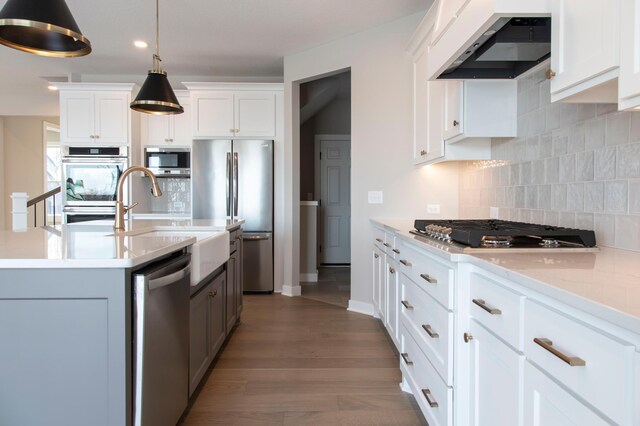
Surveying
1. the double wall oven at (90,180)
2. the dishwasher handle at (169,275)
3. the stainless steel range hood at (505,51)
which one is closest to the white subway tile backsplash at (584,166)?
the stainless steel range hood at (505,51)

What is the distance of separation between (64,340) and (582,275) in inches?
60.2

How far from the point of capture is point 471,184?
3.15m

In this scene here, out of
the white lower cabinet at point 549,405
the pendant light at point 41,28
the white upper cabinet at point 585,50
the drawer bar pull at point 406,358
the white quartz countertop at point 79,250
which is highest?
the pendant light at point 41,28

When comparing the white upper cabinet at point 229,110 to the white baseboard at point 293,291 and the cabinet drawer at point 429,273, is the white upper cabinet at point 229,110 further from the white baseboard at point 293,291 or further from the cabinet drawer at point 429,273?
the cabinet drawer at point 429,273

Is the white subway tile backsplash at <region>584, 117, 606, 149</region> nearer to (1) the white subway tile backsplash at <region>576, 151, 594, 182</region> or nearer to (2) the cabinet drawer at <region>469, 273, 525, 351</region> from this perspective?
(1) the white subway tile backsplash at <region>576, 151, 594, 182</region>

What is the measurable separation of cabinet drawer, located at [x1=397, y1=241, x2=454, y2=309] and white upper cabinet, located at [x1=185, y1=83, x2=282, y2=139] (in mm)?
3209

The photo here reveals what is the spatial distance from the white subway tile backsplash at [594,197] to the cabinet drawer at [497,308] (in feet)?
2.24

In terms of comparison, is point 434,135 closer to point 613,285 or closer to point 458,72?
point 458,72

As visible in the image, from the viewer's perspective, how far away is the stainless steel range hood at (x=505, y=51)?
1636 mm

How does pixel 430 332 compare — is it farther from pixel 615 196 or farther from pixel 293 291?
pixel 293 291

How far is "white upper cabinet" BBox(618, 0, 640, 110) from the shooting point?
1007 millimetres

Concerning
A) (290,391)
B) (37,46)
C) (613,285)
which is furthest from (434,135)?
(37,46)

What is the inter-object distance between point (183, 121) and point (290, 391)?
403cm

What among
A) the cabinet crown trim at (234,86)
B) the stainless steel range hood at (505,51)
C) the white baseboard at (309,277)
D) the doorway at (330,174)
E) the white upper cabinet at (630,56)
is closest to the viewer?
the white upper cabinet at (630,56)
